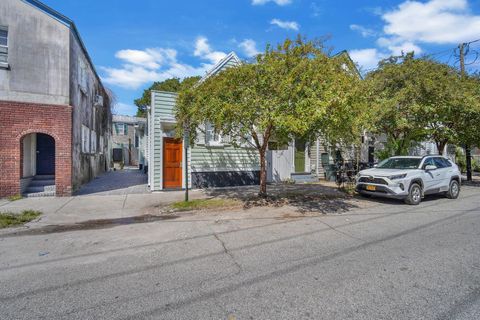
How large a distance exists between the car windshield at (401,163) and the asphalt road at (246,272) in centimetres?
363

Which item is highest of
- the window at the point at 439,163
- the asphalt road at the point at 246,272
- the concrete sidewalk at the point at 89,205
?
the window at the point at 439,163

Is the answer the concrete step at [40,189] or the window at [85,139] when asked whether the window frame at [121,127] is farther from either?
the concrete step at [40,189]

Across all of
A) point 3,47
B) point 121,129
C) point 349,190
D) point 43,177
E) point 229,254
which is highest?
point 3,47

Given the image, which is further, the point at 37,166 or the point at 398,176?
the point at 37,166

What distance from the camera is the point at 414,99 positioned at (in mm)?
12812

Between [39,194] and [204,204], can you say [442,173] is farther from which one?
[39,194]

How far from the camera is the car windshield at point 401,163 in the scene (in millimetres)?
10061

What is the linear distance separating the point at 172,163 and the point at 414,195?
9611 mm

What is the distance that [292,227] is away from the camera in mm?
6531

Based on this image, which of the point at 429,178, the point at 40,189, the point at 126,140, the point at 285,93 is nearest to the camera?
the point at 285,93


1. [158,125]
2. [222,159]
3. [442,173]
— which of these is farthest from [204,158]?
[442,173]

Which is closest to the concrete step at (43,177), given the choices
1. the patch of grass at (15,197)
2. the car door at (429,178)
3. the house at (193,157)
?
the patch of grass at (15,197)

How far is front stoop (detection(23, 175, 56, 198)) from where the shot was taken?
1014 cm

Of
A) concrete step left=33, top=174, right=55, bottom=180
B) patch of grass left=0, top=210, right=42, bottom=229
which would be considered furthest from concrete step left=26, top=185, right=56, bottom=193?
patch of grass left=0, top=210, right=42, bottom=229
